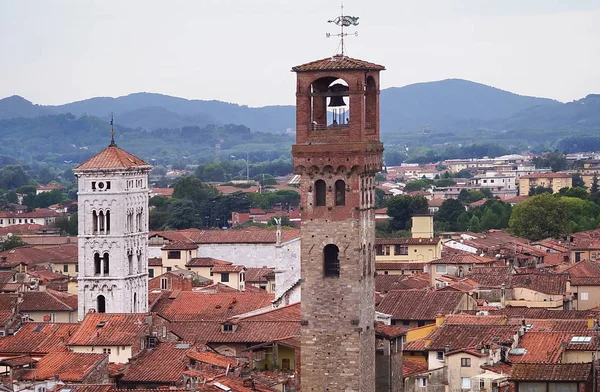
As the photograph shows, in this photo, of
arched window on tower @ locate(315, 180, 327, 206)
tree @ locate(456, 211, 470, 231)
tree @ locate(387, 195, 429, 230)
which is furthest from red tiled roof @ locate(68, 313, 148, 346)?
tree @ locate(456, 211, 470, 231)

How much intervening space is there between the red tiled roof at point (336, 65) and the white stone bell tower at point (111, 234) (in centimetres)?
2839

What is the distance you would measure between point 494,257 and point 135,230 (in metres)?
18.7

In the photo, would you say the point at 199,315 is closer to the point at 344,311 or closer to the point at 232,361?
the point at 232,361

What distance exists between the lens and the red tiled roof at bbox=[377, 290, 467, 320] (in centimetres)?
6262

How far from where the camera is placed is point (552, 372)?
40.9m

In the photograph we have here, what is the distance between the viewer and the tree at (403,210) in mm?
116750

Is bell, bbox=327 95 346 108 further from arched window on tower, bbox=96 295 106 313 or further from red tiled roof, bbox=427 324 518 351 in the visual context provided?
arched window on tower, bbox=96 295 106 313

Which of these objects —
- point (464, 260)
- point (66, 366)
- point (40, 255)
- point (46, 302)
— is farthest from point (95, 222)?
point (40, 255)

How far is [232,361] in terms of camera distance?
50.6 metres

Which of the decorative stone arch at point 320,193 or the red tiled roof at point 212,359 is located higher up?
the decorative stone arch at point 320,193

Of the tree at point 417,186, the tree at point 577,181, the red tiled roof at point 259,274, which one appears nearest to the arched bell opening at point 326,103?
the red tiled roof at point 259,274

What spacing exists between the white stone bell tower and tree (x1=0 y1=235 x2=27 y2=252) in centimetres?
3278

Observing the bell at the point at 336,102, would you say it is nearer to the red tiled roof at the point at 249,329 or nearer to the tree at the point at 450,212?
the red tiled roof at the point at 249,329

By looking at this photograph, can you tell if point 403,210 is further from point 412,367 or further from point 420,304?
point 412,367
